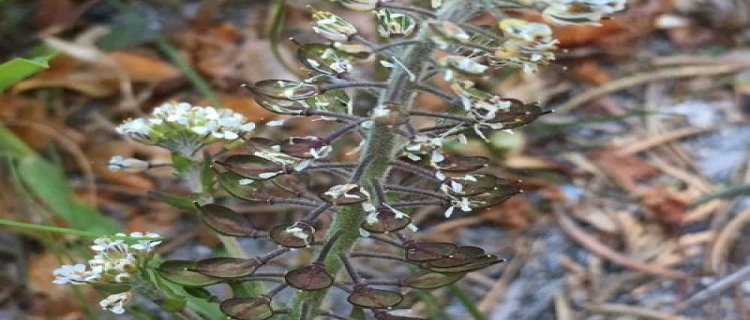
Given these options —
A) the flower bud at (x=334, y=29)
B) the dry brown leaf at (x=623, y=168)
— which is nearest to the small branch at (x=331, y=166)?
the flower bud at (x=334, y=29)

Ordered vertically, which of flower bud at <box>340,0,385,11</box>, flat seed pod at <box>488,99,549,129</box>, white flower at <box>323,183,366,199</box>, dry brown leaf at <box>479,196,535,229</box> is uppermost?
flower bud at <box>340,0,385,11</box>

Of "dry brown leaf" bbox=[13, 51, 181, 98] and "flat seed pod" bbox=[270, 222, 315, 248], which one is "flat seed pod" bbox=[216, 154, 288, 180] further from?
"dry brown leaf" bbox=[13, 51, 181, 98]

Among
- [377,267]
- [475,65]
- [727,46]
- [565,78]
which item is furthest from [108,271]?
[727,46]

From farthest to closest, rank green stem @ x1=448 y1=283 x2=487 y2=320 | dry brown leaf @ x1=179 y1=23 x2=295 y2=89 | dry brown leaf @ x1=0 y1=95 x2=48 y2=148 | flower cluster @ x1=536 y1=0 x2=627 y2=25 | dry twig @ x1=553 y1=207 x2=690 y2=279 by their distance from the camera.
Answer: dry brown leaf @ x1=179 y1=23 x2=295 y2=89
dry brown leaf @ x1=0 y1=95 x2=48 y2=148
dry twig @ x1=553 y1=207 x2=690 y2=279
green stem @ x1=448 y1=283 x2=487 y2=320
flower cluster @ x1=536 y1=0 x2=627 y2=25

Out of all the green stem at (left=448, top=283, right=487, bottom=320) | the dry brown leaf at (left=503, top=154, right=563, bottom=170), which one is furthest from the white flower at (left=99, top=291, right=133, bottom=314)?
the dry brown leaf at (left=503, top=154, right=563, bottom=170)

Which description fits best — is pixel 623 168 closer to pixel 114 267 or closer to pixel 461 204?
pixel 461 204
